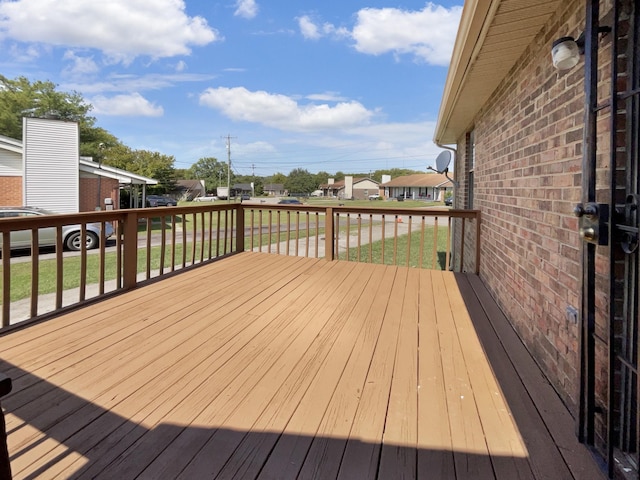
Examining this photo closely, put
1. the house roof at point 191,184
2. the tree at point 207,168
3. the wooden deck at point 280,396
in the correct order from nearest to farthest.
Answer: the wooden deck at point 280,396
the house roof at point 191,184
the tree at point 207,168

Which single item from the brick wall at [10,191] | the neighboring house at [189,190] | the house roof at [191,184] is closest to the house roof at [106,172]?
the brick wall at [10,191]

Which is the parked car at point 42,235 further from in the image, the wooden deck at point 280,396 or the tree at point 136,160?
the tree at point 136,160

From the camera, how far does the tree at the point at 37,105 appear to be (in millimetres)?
26453

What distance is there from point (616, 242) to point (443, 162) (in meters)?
5.77

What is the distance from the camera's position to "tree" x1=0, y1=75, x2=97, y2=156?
26.5 metres

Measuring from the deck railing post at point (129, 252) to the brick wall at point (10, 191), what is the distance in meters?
12.5

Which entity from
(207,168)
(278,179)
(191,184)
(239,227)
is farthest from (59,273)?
(207,168)

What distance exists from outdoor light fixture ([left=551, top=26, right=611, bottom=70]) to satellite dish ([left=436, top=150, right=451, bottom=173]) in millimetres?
5127

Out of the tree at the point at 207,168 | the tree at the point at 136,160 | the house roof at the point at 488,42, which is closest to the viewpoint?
the house roof at the point at 488,42

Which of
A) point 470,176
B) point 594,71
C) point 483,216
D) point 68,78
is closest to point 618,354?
point 594,71

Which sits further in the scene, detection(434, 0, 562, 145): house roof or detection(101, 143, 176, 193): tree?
detection(101, 143, 176, 193): tree

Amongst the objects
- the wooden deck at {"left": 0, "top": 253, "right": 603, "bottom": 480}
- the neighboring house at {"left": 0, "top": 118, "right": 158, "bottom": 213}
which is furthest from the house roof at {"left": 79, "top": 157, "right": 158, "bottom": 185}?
the wooden deck at {"left": 0, "top": 253, "right": 603, "bottom": 480}

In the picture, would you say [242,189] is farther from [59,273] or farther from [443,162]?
[59,273]

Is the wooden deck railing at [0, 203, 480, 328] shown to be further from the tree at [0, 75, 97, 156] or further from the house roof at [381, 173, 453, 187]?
the house roof at [381, 173, 453, 187]
